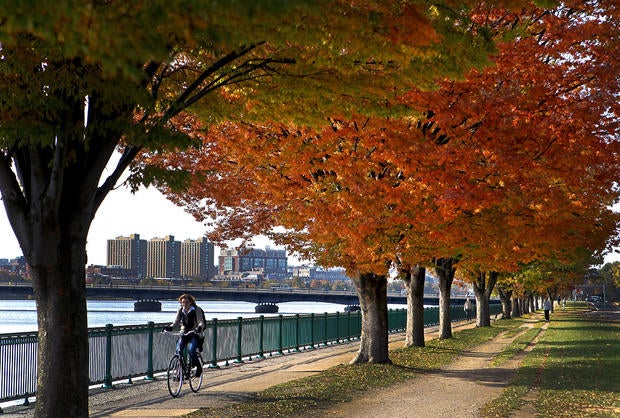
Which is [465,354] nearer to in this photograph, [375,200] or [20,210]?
[375,200]

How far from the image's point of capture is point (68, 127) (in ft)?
29.2

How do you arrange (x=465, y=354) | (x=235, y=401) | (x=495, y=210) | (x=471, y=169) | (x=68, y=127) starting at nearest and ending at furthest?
(x=68, y=127), (x=235, y=401), (x=471, y=169), (x=495, y=210), (x=465, y=354)

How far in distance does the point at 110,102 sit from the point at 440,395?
9.10 m

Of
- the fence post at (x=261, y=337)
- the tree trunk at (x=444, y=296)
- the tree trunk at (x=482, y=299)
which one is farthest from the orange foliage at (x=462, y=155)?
the tree trunk at (x=482, y=299)

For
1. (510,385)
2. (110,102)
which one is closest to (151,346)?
(510,385)

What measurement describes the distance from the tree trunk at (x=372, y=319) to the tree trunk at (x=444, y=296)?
1374cm

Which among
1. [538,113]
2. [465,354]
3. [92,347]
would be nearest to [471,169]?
[538,113]

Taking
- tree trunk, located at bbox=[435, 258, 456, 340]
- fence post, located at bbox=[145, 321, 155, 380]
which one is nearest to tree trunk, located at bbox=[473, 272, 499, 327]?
tree trunk, located at bbox=[435, 258, 456, 340]

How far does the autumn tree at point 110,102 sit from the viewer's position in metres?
7.95

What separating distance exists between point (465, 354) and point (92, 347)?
14318 mm

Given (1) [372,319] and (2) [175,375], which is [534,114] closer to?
(1) [372,319]

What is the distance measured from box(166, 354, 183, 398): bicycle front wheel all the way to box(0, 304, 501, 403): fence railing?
2.02 metres

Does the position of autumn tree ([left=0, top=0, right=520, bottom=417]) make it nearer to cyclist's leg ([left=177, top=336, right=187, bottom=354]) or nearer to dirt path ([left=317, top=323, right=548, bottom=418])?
dirt path ([left=317, top=323, right=548, bottom=418])

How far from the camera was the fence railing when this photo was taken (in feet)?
46.1
